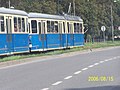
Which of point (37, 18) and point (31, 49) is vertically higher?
point (37, 18)

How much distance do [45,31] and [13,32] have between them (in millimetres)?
7360

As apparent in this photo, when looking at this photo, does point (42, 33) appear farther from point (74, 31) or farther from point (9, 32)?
point (74, 31)

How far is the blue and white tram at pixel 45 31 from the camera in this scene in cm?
3557

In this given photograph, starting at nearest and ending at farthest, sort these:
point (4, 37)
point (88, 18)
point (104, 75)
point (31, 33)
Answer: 1. point (104, 75)
2. point (4, 37)
3. point (31, 33)
4. point (88, 18)

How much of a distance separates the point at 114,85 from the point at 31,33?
21268mm

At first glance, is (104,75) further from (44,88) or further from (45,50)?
(45,50)

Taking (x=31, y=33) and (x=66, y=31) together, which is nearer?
(x=31, y=33)

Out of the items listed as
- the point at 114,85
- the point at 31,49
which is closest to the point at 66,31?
the point at 31,49

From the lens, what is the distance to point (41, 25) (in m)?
36.8

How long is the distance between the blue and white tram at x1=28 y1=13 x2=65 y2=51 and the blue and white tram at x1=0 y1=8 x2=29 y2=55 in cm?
198

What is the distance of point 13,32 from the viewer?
1202 inches
